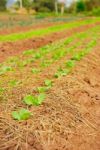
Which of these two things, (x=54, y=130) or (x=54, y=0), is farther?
(x=54, y=0)

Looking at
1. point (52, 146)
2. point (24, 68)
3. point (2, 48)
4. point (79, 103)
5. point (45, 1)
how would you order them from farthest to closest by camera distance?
1. point (45, 1)
2. point (2, 48)
3. point (24, 68)
4. point (79, 103)
5. point (52, 146)

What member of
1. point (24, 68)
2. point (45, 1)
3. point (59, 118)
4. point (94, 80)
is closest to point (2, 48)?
point (24, 68)

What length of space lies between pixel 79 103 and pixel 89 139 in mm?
1266

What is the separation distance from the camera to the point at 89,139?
16.8 feet

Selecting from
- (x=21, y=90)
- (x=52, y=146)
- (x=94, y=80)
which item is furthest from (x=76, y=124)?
(x=94, y=80)

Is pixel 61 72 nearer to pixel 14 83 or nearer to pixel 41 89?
pixel 14 83

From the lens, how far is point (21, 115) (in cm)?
515

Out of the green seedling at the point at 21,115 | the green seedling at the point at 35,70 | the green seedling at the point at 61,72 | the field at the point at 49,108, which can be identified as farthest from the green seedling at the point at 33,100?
the green seedling at the point at 35,70

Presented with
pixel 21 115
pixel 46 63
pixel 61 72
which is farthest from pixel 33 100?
pixel 46 63

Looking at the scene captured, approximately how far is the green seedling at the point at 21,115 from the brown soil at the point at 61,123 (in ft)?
0.27

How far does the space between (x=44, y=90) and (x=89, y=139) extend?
161 cm

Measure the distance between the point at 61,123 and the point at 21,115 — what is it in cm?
55

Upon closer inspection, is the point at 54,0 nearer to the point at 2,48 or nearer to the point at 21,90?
the point at 2,48

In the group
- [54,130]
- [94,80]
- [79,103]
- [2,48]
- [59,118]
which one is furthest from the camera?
[2,48]
